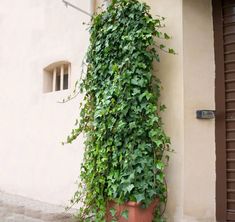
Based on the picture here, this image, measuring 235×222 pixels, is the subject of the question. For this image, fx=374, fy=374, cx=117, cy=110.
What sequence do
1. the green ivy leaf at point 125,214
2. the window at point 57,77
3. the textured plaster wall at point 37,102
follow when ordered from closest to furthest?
1. the green ivy leaf at point 125,214
2. the textured plaster wall at point 37,102
3. the window at point 57,77

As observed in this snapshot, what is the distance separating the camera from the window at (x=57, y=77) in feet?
21.0

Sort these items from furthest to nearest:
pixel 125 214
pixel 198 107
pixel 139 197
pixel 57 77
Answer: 1. pixel 57 77
2. pixel 198 107
3. pixel 125 214
4. pixel 139 197


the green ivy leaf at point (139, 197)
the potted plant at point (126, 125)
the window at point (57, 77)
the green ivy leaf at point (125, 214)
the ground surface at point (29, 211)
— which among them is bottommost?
the ground surface at point (29, 211)

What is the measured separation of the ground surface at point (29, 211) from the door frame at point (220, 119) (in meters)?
1.95

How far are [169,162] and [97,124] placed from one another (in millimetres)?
1016

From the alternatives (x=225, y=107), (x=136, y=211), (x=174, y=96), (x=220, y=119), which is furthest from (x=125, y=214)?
(x=225, y=107)

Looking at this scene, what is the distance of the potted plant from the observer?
13.8ft

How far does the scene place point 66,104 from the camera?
6.08 metres

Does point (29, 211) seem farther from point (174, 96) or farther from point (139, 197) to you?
point (174, 96)

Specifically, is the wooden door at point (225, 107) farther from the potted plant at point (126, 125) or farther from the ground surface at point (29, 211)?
the ground surface at point (29, 211)

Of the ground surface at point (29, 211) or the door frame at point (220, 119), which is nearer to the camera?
the door frame at point (220, 119)

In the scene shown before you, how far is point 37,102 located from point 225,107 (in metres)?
3.51

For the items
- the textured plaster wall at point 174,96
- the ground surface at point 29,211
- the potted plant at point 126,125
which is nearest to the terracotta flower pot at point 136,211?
the potted plant at point 126,125

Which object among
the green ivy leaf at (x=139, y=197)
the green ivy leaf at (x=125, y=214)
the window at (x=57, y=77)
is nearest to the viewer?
the green ivy leaf at (x=139, y=197)
